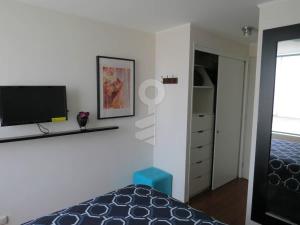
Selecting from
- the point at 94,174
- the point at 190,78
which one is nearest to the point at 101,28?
the point at 190,78

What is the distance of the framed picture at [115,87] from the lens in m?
2.56

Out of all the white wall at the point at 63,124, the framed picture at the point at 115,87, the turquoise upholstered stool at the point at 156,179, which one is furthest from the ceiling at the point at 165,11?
the turquoise upholstered stool at the point at 156,179

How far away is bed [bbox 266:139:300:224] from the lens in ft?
6.35

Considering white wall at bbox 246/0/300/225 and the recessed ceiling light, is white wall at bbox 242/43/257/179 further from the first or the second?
white wall at bbox 246/0/300/225

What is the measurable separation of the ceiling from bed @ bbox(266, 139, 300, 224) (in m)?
1.32

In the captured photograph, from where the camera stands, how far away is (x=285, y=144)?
6.41ft

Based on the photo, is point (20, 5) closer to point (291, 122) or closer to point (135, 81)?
point (135, 81)

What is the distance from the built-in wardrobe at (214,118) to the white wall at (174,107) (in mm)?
238

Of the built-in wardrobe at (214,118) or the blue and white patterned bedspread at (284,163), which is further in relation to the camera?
the built-in wardrobe at (214,118)

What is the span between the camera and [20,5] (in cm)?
198

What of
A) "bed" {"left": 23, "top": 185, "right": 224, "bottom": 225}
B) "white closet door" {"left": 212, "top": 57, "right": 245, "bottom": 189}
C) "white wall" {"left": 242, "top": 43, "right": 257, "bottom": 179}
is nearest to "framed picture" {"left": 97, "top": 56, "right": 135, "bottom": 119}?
"bed" {"left": 23, "top": 185, "right": 224, "bottom": 225}

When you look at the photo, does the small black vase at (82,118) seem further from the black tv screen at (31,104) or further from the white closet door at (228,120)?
the white closet door at (228,120)

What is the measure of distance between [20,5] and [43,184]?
5.84ft

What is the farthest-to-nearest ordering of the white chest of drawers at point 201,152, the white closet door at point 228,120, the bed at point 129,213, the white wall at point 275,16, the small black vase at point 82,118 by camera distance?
the white closet door at point 228,120 → the white chest of drawers at point 201,152 → the small black vase at point 82,118 → the white wall at point 275,16 → the bed at point 129,213
